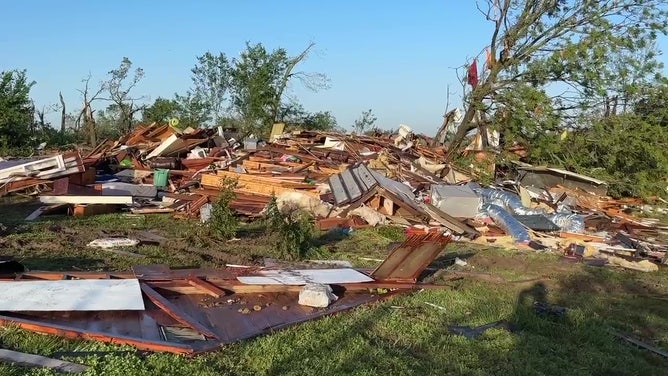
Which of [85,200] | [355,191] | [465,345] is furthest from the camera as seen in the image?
[355,191]

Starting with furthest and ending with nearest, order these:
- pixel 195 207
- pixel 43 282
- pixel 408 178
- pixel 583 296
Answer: pixel 408 178 → pixel 195 207 → pixel 583 296 → pixel 43 282

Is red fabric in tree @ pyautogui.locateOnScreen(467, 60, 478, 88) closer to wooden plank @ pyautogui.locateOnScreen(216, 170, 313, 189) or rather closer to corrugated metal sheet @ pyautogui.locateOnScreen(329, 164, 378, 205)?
corrugated metal sheet @ pyautogui.locateOnScreen(329, 164, 378, 205)

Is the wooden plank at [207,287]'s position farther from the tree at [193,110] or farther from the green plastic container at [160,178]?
the tree at [193,110]

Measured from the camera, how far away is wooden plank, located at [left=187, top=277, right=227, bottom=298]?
568 cm

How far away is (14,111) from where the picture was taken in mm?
19609

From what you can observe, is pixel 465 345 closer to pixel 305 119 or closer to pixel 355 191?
pixel 355 191

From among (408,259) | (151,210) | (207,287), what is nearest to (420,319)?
(408,259)

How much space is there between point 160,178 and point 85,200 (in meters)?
2.82

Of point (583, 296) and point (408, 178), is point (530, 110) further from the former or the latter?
point (583, 296)

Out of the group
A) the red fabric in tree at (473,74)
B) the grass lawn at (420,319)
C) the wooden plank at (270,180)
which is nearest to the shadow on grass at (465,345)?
the grass lawn at (420,319)

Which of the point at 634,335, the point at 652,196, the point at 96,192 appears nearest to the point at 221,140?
the point at 96,192

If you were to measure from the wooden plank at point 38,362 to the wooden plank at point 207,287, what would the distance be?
1946 mm

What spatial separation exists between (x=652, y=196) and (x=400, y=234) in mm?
9550

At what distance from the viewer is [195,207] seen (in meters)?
11.6
